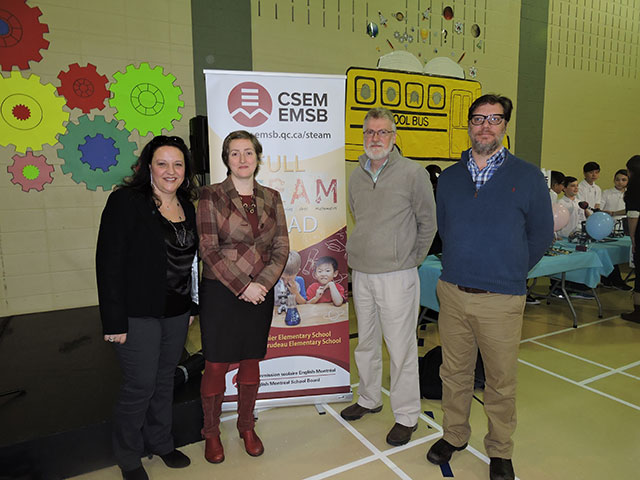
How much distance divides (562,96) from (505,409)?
6.60 meters

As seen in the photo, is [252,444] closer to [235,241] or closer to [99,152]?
[235,241]

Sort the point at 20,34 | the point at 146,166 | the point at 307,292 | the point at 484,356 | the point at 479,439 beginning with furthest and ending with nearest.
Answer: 1. the point at 20,34
2. the point at 307,292
3. the point at 479,439
4. the point at 484,356
5. the point at 146,166

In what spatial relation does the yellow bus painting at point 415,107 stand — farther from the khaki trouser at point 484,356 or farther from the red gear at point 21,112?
the khaki trouser at point 484,356

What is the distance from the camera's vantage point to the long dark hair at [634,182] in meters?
4.16

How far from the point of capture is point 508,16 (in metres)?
6.25

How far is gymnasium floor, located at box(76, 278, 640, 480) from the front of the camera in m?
2.10

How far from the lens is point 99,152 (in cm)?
404

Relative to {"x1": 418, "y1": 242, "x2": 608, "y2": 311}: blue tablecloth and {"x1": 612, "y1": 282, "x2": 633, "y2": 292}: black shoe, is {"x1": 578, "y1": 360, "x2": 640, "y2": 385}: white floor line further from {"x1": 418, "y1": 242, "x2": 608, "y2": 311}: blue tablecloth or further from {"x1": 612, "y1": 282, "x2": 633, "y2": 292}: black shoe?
{"x1": 612, "y1": 282, "x2": 633, "y2": 292}: black shoe

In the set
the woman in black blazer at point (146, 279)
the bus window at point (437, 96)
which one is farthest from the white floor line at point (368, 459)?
the bus window at point (437, 96)

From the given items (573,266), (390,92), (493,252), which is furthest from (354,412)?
(390,92)

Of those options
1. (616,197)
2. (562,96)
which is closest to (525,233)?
(616,197)

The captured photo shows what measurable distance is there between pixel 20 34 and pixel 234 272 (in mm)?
3364

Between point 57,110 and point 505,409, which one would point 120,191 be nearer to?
point 505,409

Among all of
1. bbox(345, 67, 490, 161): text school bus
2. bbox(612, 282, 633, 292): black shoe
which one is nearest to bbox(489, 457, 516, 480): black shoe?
bbox(345, 67, 490, 161): text school bus
